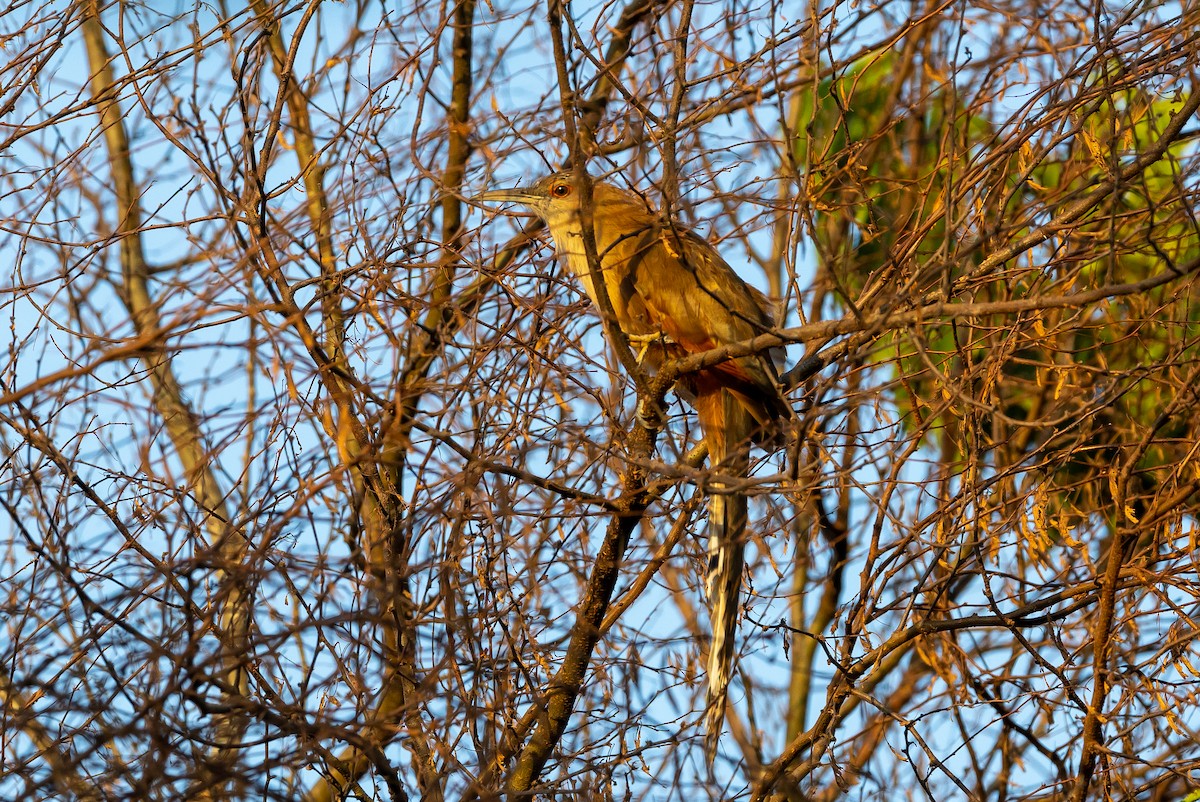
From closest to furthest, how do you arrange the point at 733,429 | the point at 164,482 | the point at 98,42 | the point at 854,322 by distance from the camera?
the point at 854,322, the point at 164,482, the point at 733,429, the point at 98,42

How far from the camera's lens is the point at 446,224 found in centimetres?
641

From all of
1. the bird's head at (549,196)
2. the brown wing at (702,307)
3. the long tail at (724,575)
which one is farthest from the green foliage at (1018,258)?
the bird's head at (549,196)

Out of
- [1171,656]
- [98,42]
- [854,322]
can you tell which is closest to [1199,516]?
[1171,656]

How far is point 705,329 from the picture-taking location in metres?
5.10

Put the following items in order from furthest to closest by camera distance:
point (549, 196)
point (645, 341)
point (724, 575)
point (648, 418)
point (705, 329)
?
point (549, 196), point (705, 329), point (645, 341), point (724, 575), point (648, 418)

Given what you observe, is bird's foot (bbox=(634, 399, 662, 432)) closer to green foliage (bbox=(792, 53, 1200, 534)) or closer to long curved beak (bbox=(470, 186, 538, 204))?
green foliage (bbox=(792, 53, 1200, 534))

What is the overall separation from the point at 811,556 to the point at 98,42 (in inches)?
227

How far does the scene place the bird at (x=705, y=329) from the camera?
471 cm

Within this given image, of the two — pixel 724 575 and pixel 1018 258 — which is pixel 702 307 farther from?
pixel 1018 258

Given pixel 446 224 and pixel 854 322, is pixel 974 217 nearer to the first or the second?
pixel 854 322

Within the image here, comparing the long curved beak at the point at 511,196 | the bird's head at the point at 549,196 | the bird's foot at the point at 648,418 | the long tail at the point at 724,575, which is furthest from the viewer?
the bird's head at the point at 549,196

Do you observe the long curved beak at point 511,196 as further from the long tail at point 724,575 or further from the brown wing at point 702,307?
the long tail at point 724,575

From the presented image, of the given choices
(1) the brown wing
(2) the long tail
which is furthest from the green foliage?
(2) the long tail

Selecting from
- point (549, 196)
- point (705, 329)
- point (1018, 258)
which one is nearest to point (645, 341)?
point (705, 329)
